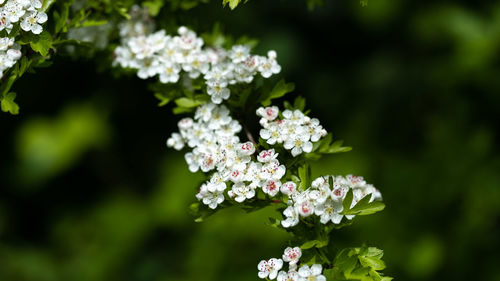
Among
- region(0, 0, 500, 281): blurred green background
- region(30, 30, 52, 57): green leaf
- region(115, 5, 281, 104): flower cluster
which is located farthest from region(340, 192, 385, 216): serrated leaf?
region(0, 0, 500, 281): blurred green background

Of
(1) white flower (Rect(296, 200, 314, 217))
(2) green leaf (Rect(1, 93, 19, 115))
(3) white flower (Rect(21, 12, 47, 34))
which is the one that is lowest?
(1) white flower (Rect(296, 200, 314, 217))

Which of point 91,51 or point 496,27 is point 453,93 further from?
point 91,51

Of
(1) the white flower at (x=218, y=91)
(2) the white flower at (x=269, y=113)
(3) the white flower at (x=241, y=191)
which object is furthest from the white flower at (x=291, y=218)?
(1) the white flower at (x=218, y=91)

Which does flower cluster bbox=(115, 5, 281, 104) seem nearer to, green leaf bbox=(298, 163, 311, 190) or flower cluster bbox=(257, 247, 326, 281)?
green leaf bbox=(298, 163, 311, 190)

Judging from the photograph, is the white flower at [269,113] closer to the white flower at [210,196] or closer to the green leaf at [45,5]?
the white flower at [210,196]

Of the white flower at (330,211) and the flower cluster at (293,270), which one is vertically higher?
the white flower at (330,211)

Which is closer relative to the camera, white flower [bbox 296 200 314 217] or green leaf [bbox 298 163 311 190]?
white flower [bbox 296 200 314 217]

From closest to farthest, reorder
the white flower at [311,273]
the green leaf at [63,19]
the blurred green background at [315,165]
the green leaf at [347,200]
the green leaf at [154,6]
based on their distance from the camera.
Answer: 1. the white flower at [311,273]
2. the green leaf at [347,200]
3. the green leaf at [63,19]
4. the green leaf at [154,6]
5. the blurred green background at [315,165]

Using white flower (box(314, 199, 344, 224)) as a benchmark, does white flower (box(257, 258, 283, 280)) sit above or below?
below
